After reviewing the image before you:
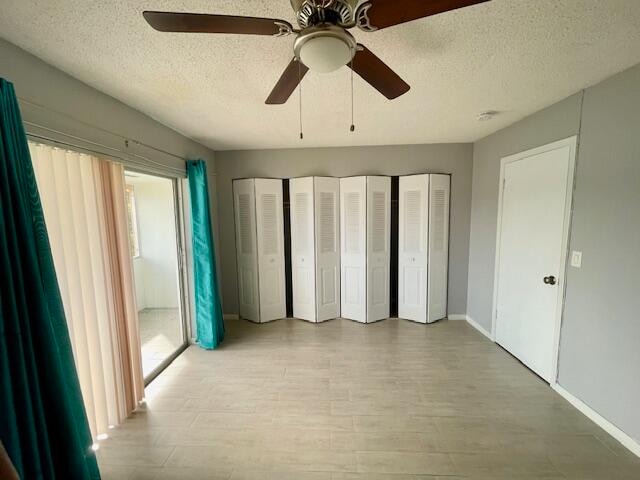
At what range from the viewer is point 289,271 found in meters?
3.79

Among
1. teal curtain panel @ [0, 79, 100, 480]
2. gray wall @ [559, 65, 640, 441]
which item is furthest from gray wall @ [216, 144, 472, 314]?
teal curtain panel @ [0, 79, 100, 480]

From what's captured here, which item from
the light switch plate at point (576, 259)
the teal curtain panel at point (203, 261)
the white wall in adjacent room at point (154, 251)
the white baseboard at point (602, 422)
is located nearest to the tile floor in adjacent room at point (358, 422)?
the white baseboard at point (602, 422)

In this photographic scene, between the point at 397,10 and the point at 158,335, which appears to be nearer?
the point at 397,10

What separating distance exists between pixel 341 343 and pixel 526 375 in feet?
5.65

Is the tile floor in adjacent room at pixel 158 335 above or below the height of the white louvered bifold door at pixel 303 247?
below

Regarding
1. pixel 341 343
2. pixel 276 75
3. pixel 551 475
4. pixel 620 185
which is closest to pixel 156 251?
pixel 341 343

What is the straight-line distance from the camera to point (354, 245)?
347 centimetres

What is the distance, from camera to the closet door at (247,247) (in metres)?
3.45

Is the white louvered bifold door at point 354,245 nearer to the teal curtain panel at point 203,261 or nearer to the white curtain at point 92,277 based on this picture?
the teal curtain panel at point 203,261

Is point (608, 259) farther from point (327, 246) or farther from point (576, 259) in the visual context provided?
point (327, 246)

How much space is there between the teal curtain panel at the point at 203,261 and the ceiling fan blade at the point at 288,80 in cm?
170

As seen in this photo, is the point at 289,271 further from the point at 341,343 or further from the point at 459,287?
the point at 459,287

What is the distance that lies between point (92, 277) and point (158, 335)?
1.83m

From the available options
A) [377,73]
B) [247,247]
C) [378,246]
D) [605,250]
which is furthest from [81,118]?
[605,250]
